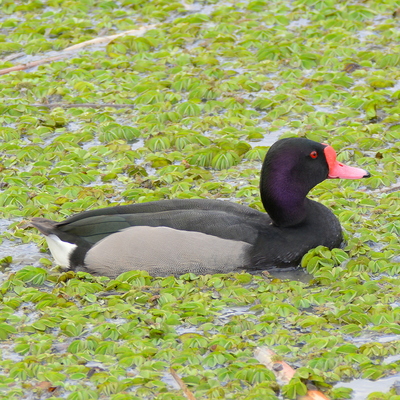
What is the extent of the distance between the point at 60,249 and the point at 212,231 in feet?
4.10

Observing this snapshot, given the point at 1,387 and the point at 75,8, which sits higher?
the point at 75,8

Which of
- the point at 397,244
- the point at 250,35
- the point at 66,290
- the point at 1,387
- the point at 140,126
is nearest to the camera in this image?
the point at 1,387

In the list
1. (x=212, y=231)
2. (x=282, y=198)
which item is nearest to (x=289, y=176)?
Answer: (x=282, y=198)

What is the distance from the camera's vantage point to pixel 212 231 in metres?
7.07

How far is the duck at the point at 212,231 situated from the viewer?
7.04 m

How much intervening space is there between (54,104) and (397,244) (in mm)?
4637

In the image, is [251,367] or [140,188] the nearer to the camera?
[251,367]

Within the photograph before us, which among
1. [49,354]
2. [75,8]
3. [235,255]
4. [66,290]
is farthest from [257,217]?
[75,8]

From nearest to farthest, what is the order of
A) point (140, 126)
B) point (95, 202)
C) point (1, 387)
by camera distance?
point (1, 387)
point (95, 202)
point (140, 126)

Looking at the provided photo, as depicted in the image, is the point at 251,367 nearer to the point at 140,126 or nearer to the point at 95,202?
the point at 95,202

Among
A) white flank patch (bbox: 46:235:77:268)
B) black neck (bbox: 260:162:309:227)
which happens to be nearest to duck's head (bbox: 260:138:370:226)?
black neck (bbox: 260:162:309:227)

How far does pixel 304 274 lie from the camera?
719cm

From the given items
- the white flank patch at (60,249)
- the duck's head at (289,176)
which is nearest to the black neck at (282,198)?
the duck's head at (289,176)

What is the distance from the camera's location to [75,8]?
1267cm
